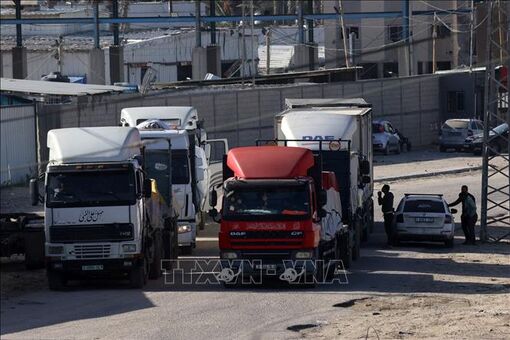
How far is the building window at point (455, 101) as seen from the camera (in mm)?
69000

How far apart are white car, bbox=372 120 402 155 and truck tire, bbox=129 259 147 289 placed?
36.9 meters

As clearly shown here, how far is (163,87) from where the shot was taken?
56.4m

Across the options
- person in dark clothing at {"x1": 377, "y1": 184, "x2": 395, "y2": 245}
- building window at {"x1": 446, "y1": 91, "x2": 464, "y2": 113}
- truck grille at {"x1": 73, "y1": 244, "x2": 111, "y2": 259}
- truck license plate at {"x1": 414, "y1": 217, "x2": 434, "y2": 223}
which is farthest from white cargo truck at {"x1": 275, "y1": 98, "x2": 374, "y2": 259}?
building window at {"x1": 446, "y1": 91, "x2": 464, "y2": 113}

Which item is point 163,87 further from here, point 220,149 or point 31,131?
point 31,131

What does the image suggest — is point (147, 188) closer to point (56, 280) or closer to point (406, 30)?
point (56, 280)

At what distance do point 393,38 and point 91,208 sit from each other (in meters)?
74.9

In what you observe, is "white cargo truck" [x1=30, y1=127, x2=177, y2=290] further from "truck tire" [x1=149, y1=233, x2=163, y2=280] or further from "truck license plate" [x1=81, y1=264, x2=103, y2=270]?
"truck tire" [x1=149, y1=233, x2=163, y2=280]

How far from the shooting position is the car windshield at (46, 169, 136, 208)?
24188mm

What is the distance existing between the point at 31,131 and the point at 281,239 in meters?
27.7

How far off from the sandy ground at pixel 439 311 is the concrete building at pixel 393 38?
64.4m

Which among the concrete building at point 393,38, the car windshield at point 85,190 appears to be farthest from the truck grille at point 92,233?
the concrete building at point 393,38

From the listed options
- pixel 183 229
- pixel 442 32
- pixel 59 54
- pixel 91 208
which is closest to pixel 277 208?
pixel 91 208

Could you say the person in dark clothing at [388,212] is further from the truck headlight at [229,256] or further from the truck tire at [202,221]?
the truck headlight at [229,256]

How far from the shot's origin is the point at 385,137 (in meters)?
62.1
